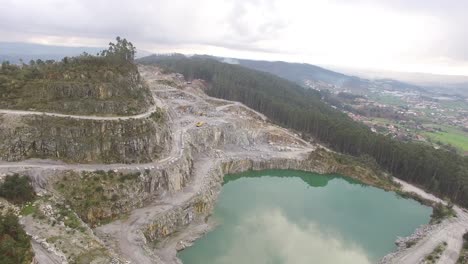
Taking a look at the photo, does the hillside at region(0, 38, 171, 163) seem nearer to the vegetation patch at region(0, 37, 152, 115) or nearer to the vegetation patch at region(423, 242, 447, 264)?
the vegetation patch at region(0, 37, 152, 115)

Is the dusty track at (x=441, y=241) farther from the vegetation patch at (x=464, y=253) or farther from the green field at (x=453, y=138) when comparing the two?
the green field at (x=453, y=138)

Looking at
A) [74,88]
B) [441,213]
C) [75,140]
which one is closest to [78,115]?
[75,140]

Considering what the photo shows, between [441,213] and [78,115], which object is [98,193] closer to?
[78,115]

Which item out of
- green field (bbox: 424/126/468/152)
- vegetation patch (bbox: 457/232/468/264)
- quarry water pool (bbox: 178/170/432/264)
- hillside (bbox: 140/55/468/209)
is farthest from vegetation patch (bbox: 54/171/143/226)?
green field (bbox: 424/126/468/152)

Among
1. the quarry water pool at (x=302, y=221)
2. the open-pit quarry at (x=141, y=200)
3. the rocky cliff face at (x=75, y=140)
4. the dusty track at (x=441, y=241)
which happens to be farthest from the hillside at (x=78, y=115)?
the dusty track at (x=441, y=241)

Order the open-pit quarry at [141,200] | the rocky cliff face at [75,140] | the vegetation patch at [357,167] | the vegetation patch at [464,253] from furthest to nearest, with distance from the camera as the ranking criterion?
the vegetation patch at [357,167], the rocky cliff face at [75,140], the vegetation patch at [464,253], the open-pit quarry at [141,200]

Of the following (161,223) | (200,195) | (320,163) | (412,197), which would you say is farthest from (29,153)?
(412,197)

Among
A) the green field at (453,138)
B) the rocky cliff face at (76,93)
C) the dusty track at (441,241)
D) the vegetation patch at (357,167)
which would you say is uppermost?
the rocky cliff face at (76,93)
